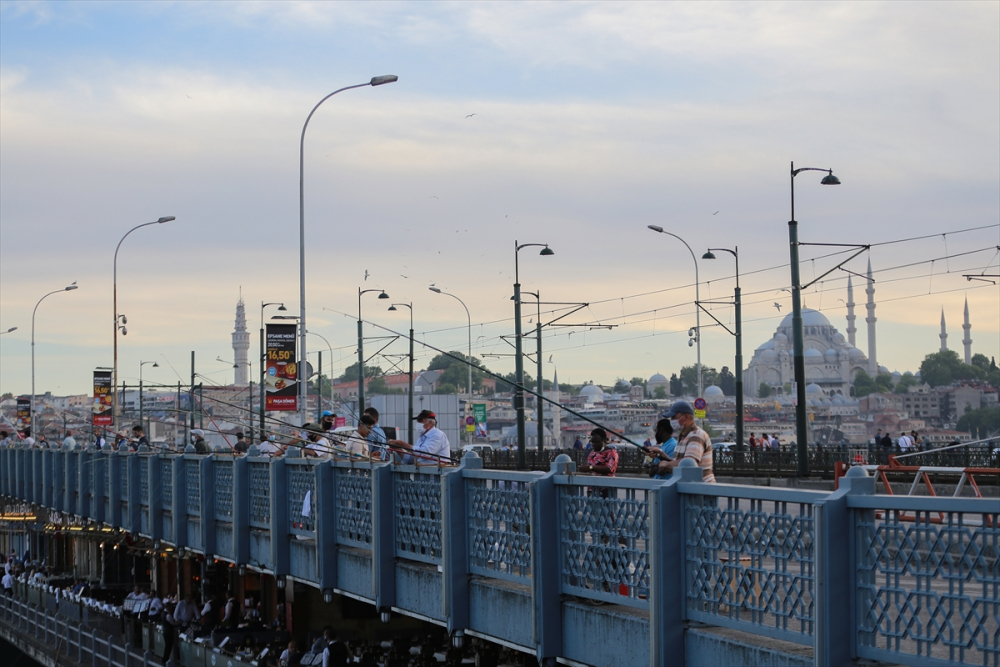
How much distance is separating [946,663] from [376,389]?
15393 centimetres

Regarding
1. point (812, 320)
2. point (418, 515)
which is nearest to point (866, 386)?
point (812, 320)

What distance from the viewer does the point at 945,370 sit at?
17038 cm

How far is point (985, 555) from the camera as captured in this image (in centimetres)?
543

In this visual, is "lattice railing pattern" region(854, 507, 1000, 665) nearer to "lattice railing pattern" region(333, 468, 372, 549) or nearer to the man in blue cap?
the man in blue cap

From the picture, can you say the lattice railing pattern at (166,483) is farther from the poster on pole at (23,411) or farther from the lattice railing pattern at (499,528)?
the poster on pole at (23,411)

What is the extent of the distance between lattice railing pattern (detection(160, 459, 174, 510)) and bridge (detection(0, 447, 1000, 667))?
408 cm

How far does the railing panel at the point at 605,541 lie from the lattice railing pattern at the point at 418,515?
6.80ft

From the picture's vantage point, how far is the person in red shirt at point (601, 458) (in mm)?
9875

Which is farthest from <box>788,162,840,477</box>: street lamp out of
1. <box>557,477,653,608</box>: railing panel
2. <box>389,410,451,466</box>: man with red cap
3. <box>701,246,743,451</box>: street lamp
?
<box>557,477,653,608</box>: railing panel

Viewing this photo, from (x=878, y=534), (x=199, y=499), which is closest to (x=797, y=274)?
(x=199, y=499)

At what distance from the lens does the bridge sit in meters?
5.68

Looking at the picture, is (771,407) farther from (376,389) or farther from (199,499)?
(199,499)

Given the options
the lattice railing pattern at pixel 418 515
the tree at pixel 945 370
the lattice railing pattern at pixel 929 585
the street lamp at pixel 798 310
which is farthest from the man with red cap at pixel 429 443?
the tree at pixel 945 370

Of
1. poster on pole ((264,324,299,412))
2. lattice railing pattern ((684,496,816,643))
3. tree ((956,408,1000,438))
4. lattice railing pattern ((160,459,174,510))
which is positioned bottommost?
tree ((956,408,1000,438))
